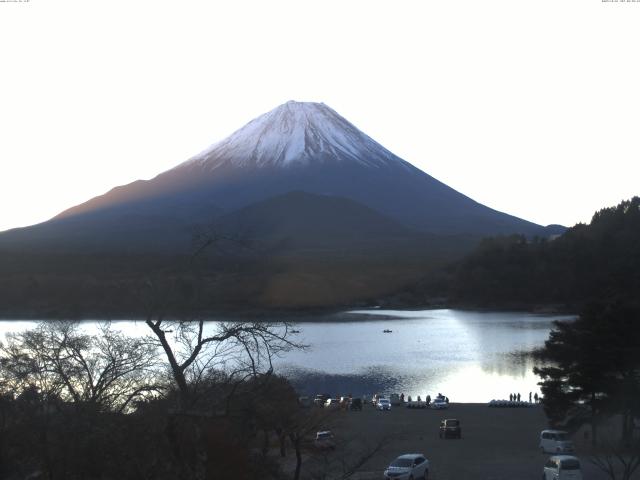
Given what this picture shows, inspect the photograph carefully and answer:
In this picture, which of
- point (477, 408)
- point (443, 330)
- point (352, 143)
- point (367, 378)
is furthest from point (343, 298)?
point (352, 143)

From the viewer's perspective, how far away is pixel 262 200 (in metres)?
106

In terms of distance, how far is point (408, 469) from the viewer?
33.3ft

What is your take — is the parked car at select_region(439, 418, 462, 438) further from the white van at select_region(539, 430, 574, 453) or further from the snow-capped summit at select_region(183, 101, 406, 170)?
the snow-capped summit at select_region(183, 101, 406, 170)

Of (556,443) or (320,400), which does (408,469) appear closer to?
(556,443)

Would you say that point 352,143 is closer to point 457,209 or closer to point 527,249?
point 457,209

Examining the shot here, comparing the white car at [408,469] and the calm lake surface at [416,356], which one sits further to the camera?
the calm lake surface at [416,356]

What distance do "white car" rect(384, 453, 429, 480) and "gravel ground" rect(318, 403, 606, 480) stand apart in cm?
32

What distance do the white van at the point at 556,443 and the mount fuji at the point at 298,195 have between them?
196ft

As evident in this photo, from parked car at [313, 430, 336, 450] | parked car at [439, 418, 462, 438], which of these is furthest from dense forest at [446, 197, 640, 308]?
parked car at [313, 430, 336, 450]

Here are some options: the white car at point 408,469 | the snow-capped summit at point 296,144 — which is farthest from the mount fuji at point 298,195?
the white car at point 408,469

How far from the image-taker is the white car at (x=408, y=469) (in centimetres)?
1009

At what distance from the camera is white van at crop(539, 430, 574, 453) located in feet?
39.7

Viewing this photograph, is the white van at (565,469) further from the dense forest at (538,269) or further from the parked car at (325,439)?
the dense forest at (538,269)

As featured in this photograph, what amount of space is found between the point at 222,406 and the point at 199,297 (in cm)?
64
